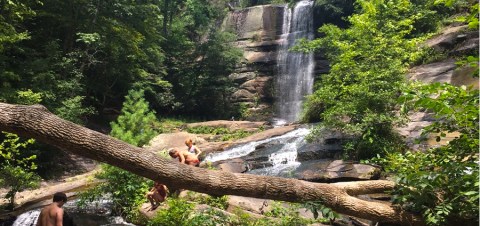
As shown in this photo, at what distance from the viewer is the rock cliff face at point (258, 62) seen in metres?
28.9

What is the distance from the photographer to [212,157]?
16.2 metres

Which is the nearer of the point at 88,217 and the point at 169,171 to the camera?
the point at 169,171

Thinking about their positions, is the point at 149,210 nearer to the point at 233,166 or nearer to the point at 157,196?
the point at 157,196

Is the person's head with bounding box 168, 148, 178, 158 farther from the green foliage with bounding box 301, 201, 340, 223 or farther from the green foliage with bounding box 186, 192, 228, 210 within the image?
the green foliage with bounding box 301, 201, 340, 223

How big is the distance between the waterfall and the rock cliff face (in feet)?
1.89

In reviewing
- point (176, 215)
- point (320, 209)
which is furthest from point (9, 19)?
point (320, 209)

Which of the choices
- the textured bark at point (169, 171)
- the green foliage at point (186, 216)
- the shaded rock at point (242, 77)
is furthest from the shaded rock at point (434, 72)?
the shaded rock at point (242, 77)

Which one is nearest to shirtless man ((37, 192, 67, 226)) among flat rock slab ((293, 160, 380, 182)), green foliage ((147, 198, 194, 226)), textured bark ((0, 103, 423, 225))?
textured bark ((0, 103, 423, 225))

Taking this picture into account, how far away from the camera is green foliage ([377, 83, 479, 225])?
13.1 feet

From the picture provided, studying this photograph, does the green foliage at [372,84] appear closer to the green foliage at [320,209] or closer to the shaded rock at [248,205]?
the shaded rock at [248,205]

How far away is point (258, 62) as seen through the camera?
Answer: 1195 inches

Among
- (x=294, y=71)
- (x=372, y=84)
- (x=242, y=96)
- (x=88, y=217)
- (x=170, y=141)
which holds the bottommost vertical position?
(x=170, y=141)

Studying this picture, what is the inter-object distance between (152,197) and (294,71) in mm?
22216

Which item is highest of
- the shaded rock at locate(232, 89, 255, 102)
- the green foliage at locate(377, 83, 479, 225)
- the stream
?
the green foliage at locate(377, 83, 479, 225)
